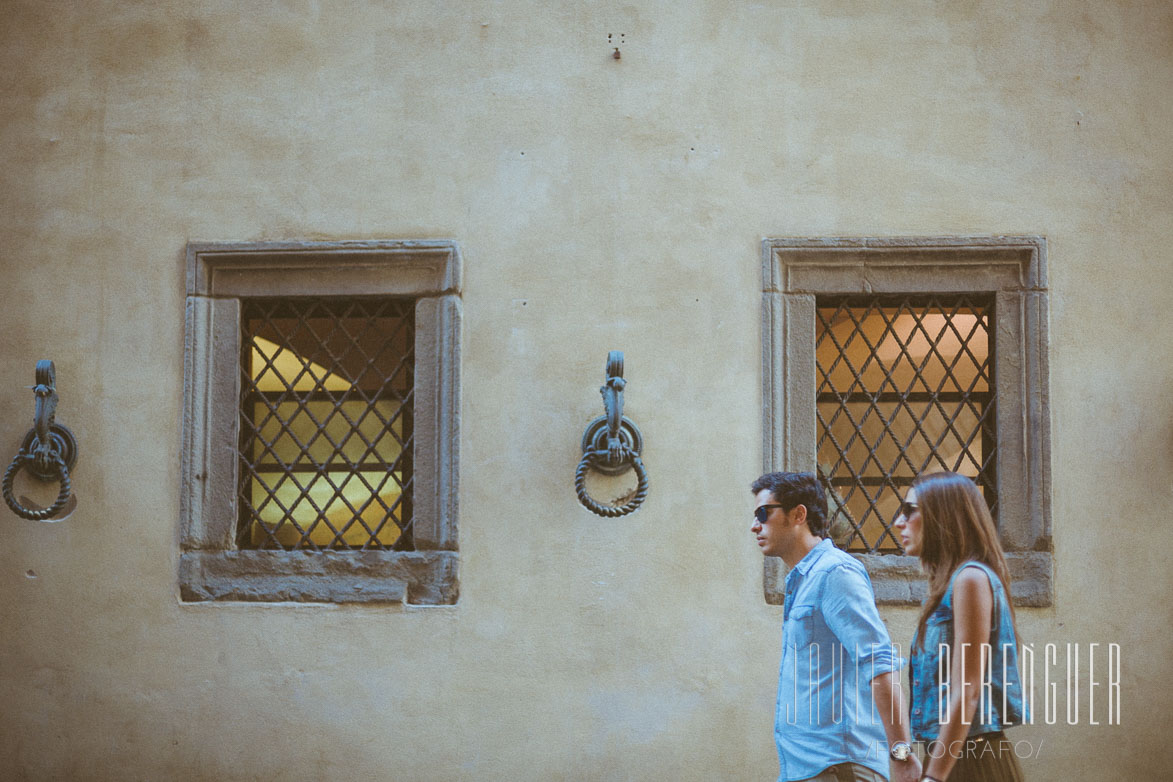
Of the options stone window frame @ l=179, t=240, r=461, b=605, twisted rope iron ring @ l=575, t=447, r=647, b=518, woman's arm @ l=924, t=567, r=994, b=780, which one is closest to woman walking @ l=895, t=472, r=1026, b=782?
woman's arm @ l=924, t=567, r=994, b=780

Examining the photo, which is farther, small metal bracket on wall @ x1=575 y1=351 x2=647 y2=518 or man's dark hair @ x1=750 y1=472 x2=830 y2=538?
small metal bracket on wall @ x1=575 y1=351 x2=647 y2=518

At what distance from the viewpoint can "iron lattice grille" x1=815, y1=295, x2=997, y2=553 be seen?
179 inches

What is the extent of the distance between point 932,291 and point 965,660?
2.30 meters

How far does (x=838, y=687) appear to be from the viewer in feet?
9.64

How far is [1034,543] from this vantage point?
14.4 ft

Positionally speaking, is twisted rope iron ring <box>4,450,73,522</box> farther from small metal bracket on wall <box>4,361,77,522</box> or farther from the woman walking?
the woman walking

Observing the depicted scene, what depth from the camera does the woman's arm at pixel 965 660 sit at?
256 cm

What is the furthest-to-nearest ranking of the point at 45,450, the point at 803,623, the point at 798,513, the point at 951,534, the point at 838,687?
the point at 45,450, the point at 798,513, the point at 803,623, the point at 838,687, the point at 951,534

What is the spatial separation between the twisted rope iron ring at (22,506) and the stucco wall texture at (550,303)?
4.9 inches

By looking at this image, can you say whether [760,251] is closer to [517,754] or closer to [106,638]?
[517,754]

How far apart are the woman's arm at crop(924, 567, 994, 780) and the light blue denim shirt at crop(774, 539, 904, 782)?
231 millimetres

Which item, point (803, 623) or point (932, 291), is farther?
point (932, 291)

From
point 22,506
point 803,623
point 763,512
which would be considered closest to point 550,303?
point 763,512

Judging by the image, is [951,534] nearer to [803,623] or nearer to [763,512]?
[803,623]
